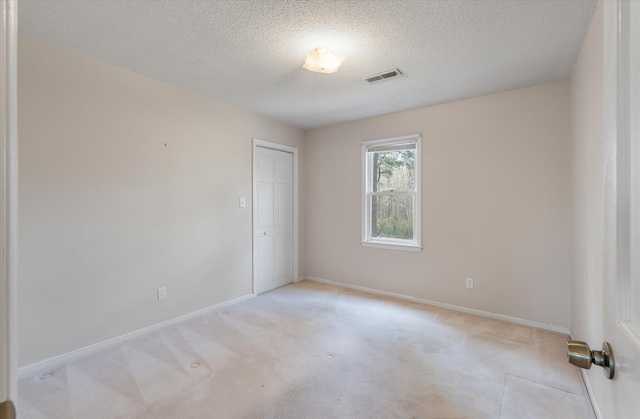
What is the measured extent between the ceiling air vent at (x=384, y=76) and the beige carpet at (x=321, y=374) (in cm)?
250

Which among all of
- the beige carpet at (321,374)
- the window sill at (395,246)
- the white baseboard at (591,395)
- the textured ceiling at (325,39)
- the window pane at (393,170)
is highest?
the textured ceiling at (325,39)

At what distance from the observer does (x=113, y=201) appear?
2.68m

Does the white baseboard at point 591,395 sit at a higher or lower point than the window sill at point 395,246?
lower

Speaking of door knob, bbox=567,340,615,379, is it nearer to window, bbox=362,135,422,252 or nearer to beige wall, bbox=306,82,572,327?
beige wall, bbox=306,82,572,327

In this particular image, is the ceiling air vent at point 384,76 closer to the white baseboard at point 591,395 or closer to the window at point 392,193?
the window at point 392,193

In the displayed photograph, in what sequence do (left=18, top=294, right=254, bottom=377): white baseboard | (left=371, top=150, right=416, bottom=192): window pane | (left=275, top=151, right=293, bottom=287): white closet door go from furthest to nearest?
(left=275, top=151, right=293, bottom=287): white closet door → (left=371, top=150, right=416, bottom=192): window pane → (left=18, top=294, right=254, bottom=377): white baseboard

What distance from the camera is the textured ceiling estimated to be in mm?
1885

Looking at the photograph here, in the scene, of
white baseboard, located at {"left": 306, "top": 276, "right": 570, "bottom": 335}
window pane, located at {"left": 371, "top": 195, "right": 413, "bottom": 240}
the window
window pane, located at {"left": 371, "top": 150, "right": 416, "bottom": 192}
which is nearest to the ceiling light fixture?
the window

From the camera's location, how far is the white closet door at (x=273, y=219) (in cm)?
417

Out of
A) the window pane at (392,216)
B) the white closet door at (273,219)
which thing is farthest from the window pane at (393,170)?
the white closet door at (273,219)

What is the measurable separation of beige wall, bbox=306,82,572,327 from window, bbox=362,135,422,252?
0.11 meters

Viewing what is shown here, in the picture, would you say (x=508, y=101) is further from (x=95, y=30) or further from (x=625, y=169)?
(x=95, y=30)

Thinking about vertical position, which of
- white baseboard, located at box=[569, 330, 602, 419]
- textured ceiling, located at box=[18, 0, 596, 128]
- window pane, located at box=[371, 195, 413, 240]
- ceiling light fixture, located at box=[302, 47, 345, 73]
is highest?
textured ceiling, located at box=[18, 0, 596, 128]

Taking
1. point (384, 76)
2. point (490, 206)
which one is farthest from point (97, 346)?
point (490, 206)
